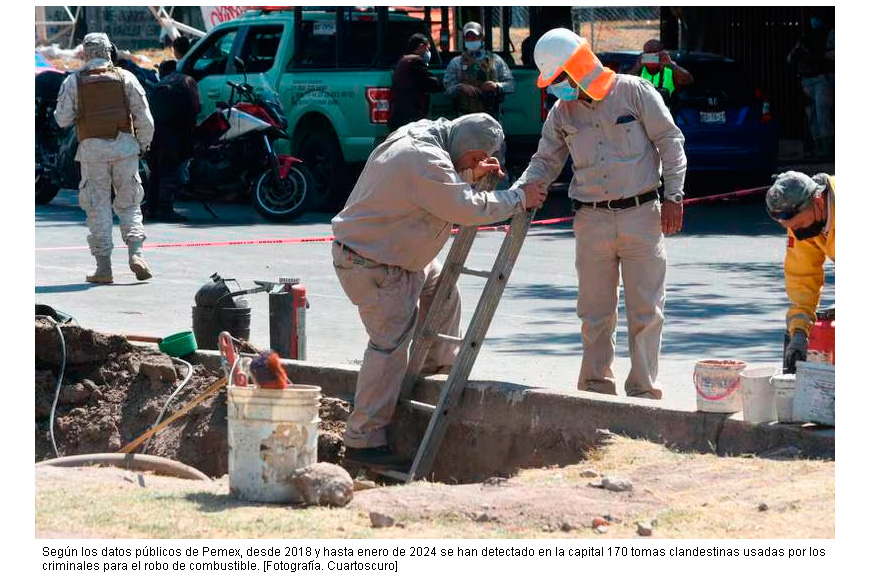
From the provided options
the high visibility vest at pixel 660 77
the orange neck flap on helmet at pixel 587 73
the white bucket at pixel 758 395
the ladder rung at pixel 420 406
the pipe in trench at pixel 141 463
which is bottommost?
the pipe in trench at pixel 141 463

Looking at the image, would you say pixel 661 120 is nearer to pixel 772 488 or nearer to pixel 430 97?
pixel 772 488

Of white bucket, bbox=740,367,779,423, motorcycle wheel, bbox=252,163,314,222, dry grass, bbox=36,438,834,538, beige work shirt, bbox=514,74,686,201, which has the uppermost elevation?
beige work shirt, bbox=514,74,686,201

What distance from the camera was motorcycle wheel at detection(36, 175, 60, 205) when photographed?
2000 cm

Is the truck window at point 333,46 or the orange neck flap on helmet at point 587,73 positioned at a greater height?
the truck window at point 333,46

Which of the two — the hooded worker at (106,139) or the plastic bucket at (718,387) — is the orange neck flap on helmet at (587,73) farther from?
the hooded worker at (106,139)

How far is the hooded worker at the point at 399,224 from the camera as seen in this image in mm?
7461

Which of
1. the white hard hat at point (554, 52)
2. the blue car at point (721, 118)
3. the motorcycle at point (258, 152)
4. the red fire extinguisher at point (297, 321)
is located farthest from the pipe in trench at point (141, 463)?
the blue car at point (721, 118)

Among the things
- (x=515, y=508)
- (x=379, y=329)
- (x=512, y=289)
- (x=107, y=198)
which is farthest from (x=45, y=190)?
(x=515, y=508)

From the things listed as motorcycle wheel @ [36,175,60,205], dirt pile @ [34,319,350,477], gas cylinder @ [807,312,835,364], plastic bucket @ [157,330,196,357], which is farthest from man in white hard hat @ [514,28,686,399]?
motorcycle wheel @ [36,175,60,205]

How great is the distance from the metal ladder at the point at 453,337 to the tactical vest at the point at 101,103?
573 centimetres

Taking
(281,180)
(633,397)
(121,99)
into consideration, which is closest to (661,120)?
(633,397)

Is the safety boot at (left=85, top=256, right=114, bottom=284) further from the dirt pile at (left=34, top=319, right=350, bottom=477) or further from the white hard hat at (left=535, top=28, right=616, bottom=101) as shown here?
the white hard hat at (left=535, top=28, right=616, bottom=101)

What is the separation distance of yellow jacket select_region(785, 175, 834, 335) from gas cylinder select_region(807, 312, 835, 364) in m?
0.12
